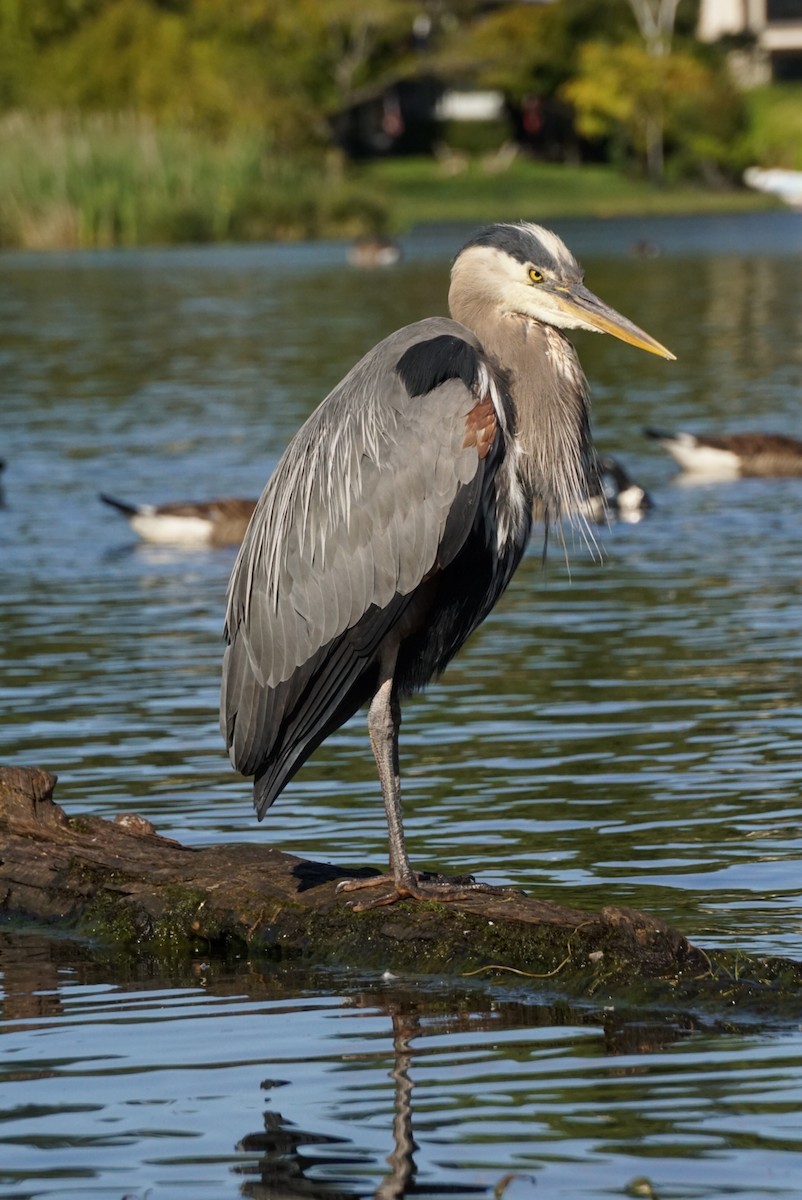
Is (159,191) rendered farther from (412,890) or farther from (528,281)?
(412,890)

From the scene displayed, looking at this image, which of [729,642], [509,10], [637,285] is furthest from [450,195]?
[729,642]

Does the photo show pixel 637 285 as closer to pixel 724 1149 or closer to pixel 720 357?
pixel 720 357

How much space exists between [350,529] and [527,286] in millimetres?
906

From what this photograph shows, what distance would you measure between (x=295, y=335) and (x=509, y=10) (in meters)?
56.7

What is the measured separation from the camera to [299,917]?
21.6ft

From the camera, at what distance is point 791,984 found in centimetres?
581

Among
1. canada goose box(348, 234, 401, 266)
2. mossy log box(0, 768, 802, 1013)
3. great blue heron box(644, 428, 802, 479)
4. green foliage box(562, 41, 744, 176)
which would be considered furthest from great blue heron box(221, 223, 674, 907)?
green foliage box(562, 41, 744, 176)

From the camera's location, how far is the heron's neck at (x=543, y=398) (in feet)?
22.2

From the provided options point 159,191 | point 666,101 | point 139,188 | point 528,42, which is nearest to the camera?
point 139,188

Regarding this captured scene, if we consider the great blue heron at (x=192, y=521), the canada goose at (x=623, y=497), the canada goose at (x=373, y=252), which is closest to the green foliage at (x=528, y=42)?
the canada goose at (x=373, y=252)

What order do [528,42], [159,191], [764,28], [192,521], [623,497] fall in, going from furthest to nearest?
[764,28], [528,42], [159,191], [623,497], [192,521]

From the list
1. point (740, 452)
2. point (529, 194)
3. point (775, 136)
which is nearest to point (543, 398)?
point (740, 452)

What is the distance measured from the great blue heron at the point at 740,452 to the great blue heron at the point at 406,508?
36.7 feet

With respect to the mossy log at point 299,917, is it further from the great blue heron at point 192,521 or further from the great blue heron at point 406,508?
the great blue heron at point 192,521
